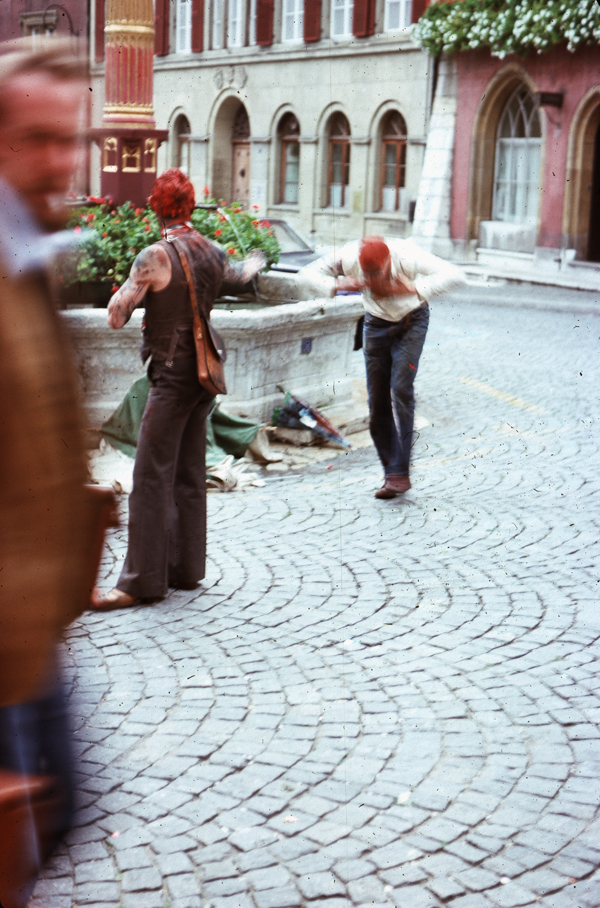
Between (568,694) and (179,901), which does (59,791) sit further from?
(568,694)

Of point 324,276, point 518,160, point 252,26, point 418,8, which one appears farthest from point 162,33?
point 324,276

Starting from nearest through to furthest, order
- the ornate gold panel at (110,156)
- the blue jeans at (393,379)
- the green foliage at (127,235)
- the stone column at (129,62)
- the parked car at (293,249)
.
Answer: the blue jeans at (393,379) → the green foliage at (127,235) → the stone column at (129,62) → the ornate gold panel at (110,156) → the parked car at (293,249)

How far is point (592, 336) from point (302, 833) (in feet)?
40.7

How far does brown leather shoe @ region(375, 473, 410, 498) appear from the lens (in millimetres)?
7281

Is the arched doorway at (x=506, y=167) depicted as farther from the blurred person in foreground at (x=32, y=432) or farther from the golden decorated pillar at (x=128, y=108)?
the blurred person in foreground at (x=32, y=432)

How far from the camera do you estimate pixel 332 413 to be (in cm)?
964

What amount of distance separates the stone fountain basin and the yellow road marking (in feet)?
5.00

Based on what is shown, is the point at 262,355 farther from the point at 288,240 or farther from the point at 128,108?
the point at 288,240

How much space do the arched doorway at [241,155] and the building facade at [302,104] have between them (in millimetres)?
44

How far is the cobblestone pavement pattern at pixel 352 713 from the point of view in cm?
326

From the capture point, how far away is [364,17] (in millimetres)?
27922

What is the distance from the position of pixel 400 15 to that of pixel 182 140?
11.1 metres

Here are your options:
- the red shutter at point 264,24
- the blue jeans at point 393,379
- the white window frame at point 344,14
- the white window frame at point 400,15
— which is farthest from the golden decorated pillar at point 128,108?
the red shutter at point 264,24

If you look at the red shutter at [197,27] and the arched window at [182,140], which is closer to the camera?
the red shutter at [197,27]
